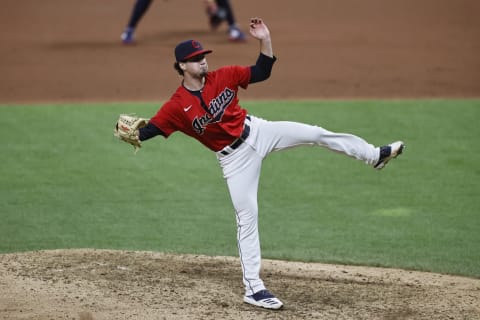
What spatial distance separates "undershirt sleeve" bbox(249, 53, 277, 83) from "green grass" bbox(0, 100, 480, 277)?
7.05 feet

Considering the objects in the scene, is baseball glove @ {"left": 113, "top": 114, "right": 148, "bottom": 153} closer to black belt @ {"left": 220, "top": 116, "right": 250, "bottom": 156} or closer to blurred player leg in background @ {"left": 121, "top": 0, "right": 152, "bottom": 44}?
black belt @ {"left": 220, "top": 116, "right": 250, "bottom": 156}

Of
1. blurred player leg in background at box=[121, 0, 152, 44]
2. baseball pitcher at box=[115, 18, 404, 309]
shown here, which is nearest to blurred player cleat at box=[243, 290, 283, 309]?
baseball pitcher at box=[115, 18, 404, 309]

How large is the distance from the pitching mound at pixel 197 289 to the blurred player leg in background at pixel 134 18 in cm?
→ 812

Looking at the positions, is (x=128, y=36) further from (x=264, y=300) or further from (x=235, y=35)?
(x=264, y=300)

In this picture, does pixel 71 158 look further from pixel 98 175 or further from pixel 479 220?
pixel 479 220

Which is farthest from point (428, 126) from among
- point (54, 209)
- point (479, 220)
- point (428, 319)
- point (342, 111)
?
point (428, 319)

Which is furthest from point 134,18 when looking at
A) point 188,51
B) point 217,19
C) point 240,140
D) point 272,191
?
point 240,140

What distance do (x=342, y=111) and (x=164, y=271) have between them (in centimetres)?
576

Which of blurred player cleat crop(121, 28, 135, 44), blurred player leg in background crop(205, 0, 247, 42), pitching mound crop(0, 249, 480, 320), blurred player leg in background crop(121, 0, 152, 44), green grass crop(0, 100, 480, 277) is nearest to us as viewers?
pitching mound crop(0, 249, 480, 320)

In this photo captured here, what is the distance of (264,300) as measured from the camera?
6.55 meters

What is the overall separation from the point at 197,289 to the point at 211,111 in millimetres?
1435

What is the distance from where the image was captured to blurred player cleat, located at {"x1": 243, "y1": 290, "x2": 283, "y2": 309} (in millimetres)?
6516

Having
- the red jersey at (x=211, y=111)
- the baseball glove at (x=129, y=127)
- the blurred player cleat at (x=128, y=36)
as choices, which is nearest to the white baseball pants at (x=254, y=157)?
the red jersey at (x=211, y=111)

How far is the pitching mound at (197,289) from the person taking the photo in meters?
6.43
